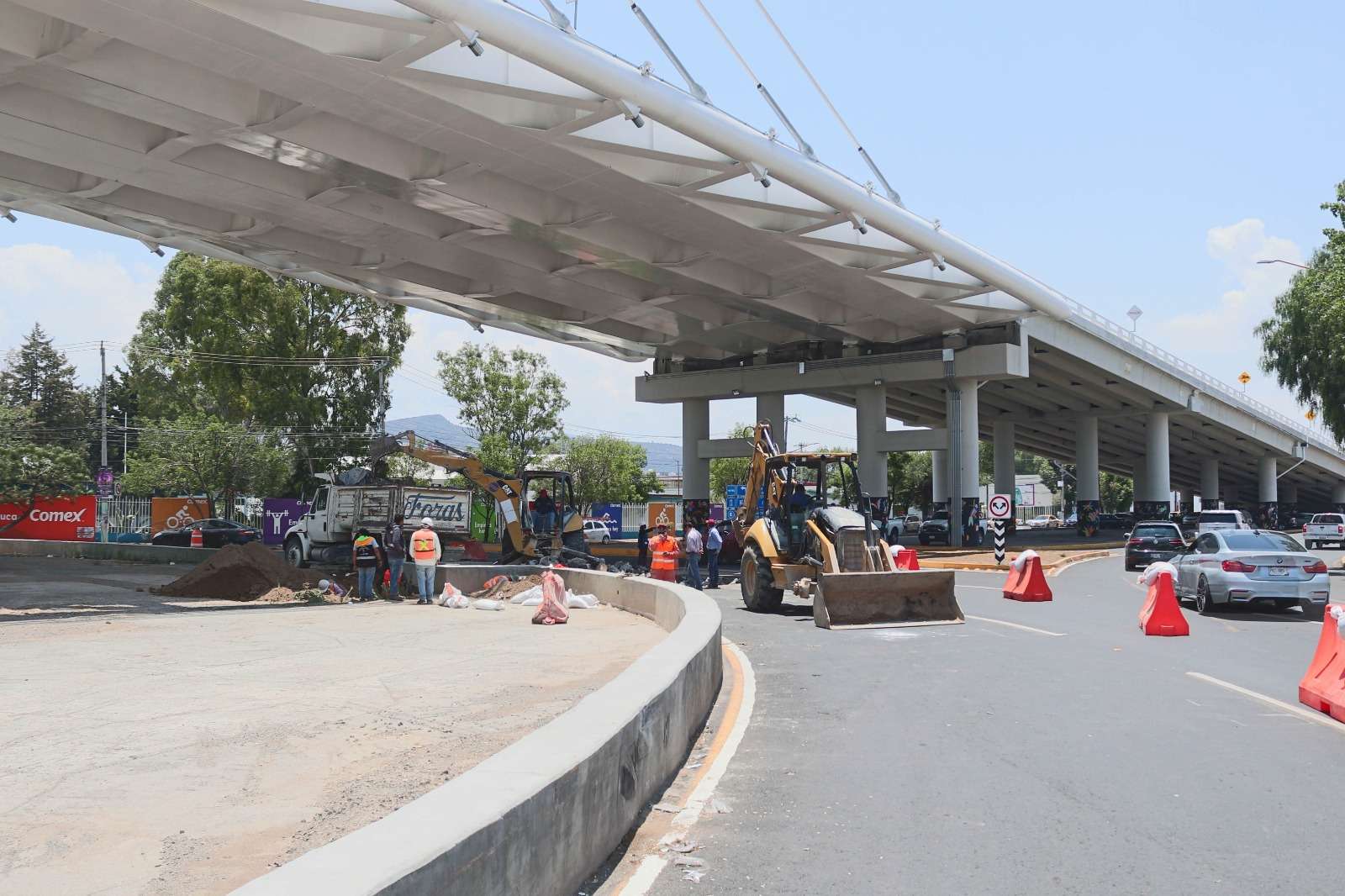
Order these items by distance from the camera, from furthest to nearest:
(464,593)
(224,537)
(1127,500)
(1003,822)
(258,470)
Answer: (1127,500) < (258,470) < (224,537) < (464,593) < (1003,822)

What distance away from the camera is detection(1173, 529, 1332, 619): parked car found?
59.6ft

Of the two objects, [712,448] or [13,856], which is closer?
[13,856]

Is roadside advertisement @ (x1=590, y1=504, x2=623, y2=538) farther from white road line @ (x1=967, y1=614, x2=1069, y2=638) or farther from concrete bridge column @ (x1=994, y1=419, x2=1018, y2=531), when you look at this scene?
white road line @ (x1=967, y1=614, x2=1069, y2=638)

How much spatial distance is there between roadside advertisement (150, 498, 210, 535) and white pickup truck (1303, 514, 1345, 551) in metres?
50.7

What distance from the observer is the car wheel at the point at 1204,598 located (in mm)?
18913

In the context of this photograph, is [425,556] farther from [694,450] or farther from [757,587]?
[694,450]

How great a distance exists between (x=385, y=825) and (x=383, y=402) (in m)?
55.5

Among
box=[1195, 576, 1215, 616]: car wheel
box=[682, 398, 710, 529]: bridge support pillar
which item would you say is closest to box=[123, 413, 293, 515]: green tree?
box=[682, 398, 710, 529]: bridge support pillar

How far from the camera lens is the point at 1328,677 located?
380 inches

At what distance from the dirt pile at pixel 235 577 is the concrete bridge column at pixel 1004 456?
56182 millimetres

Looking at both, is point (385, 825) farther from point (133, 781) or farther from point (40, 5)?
point (40, 5)

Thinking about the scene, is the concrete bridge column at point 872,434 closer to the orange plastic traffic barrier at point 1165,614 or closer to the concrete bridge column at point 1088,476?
the concrete bridge column at point 1088,476

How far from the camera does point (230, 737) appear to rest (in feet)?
26.8

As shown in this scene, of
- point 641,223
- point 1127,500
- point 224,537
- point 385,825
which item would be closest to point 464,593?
point 641,223
